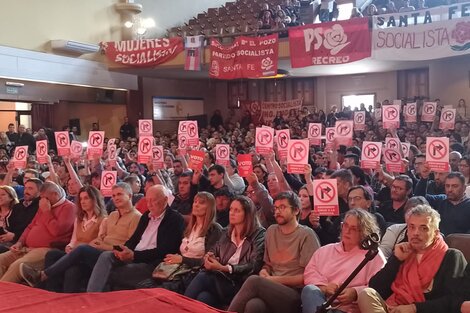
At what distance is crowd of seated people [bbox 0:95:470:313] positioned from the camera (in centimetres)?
324

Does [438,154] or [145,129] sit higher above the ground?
[145,129]

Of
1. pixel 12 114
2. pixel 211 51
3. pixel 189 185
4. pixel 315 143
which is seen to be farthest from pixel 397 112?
pixel 12 114

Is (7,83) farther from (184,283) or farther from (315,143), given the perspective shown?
(184,283)

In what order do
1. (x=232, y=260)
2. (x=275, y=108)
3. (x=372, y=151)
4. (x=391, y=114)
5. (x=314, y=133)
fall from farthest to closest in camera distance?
(x=275, y=108) → (x=314, y=133) → (x=391, y=114) → (x=372, y=151) → (x=232, y=260)

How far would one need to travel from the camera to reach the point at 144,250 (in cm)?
457

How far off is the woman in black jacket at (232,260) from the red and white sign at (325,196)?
46cm

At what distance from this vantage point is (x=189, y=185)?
5621 millimetres

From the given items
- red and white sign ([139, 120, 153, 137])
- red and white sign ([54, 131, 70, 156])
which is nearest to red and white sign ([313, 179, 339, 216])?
red and white sign ([139, 120, 153, 137])

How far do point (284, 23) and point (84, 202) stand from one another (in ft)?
28.5

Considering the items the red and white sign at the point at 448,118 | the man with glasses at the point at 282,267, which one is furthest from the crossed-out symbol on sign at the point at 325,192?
the red and white sign at the point at 448,118

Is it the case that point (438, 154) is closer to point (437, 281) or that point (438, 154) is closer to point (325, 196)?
point (325, 196)

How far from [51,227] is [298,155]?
2396 mm

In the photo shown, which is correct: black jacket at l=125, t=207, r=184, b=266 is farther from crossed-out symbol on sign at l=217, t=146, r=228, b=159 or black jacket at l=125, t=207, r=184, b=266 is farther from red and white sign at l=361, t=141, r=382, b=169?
red and white sign at l=361, t=141, r=382, b=169

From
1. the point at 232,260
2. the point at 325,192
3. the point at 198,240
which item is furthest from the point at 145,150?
the point at 325,192
